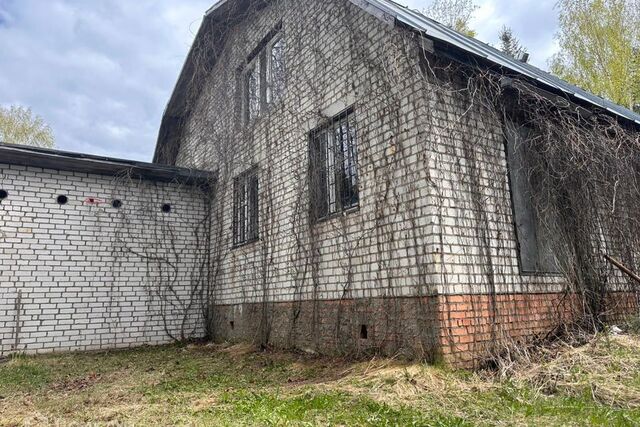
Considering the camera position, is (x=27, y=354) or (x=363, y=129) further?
(x=27, y=354)

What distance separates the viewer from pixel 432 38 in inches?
198

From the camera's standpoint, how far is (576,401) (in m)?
3.64

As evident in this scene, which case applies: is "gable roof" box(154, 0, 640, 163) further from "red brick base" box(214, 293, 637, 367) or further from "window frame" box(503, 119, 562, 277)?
"red brick base" box(214, 293, 637, 367)

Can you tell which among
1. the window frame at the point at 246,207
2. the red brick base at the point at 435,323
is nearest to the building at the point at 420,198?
the red brick base at the point at 435,323

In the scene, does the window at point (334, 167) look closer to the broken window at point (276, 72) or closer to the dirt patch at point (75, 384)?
the broken window at point (276, 72)

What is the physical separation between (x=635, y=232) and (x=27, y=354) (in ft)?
33.1

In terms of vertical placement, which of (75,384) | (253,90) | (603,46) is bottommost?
(75,384)

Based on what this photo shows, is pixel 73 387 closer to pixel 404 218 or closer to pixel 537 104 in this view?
pixel 404 218

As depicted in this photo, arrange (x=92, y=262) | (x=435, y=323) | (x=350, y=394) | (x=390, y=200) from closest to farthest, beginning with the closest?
(x=350, y=394)
(x=435, y=323)
(x=390, y=200)
(x=92, y=262)

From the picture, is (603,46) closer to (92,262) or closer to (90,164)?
(90,164)

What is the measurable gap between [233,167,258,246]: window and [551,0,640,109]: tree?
15.9 metres

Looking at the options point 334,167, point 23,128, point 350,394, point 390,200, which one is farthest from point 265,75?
point 23,128

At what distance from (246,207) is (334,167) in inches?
122

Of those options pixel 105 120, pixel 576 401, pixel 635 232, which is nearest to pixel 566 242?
pixel 635 232
